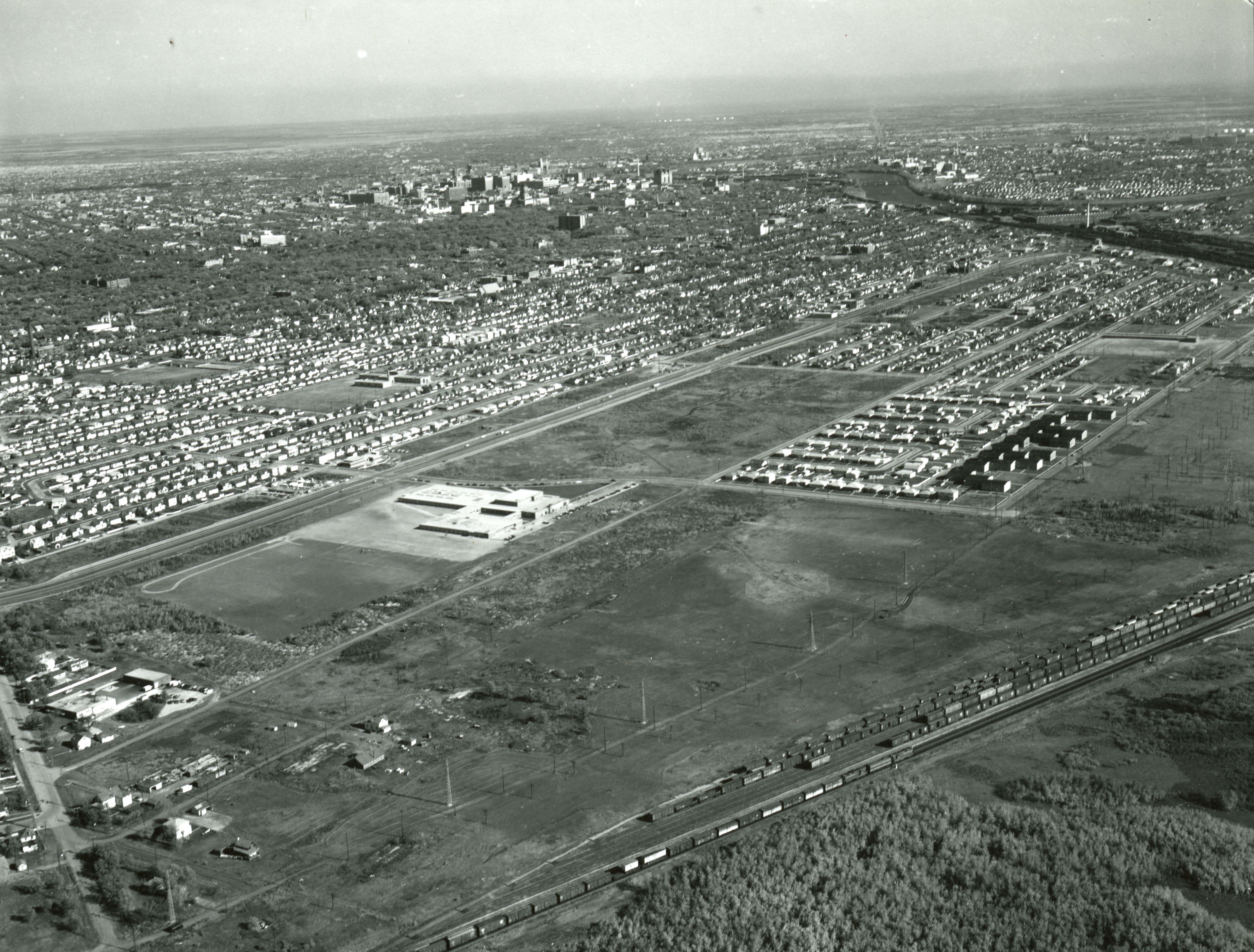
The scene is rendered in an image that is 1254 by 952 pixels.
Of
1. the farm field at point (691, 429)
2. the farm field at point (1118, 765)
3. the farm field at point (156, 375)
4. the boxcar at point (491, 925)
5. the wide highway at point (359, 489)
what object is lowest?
the farm field at point (1118, 765)

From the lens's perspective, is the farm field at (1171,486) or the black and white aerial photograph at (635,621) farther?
the farm field at (1171,486)

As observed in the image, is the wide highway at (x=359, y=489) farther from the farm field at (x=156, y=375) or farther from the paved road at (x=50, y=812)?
the farm field at (x=156, y=375)

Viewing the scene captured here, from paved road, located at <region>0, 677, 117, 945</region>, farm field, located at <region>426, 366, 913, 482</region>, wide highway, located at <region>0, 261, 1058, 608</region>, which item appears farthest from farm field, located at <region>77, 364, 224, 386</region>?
paved road, located at <region>0, 677, 117, 945</region>

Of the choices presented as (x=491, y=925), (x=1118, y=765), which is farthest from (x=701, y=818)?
(x=1118, y=765)

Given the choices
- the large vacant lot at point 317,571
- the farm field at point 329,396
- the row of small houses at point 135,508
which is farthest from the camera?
the farm field at point 329,396

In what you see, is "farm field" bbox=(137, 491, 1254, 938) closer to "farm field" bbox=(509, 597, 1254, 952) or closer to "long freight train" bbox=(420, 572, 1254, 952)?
"long freight train" bbox=(420, 572, 1254, 952)

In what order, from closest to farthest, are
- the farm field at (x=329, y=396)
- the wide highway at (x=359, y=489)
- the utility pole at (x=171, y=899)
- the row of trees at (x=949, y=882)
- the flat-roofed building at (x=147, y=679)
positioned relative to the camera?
the row of trees at (x=949, y=882) → the utility pole at (x=171, y=899) → the flat-roofed building at (x=147, y=679) → the wide highway at (x=359, y=489) → the farm field at (x=329, y=396)

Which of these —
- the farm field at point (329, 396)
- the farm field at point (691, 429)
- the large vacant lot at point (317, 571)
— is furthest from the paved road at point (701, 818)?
the farm field at point (329, 396)
